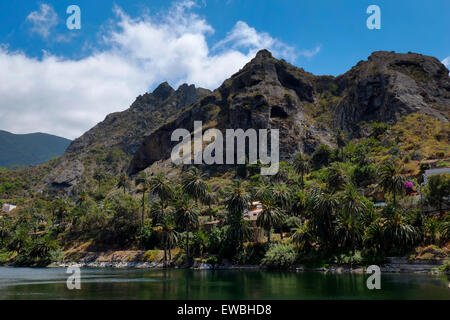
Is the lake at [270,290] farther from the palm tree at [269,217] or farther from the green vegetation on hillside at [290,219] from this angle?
the palm tree at [269,217]

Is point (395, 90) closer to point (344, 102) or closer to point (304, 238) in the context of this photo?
point (344, 102)

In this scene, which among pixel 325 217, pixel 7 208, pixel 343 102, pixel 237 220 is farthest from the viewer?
pixel 343 102

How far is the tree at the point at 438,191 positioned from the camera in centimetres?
6638

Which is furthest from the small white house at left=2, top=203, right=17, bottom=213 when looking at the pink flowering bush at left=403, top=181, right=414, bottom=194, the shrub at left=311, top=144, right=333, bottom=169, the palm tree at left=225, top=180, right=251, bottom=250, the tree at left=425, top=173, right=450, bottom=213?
the tree at left=425, top=173, right=450, bottom=213

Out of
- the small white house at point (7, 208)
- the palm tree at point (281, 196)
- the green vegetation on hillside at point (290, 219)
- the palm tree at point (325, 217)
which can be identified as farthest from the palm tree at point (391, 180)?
the small white house at point (7, 208)

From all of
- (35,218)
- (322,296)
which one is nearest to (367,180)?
(322,296)

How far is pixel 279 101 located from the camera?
17025 cm

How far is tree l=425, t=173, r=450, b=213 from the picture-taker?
218 feet

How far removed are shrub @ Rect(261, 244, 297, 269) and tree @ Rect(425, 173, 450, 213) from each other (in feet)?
90.4

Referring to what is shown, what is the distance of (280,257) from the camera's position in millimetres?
68312

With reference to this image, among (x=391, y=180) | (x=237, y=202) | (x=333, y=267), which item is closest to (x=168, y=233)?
(x=237, y=202)

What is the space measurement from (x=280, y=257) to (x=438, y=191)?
31586mm
